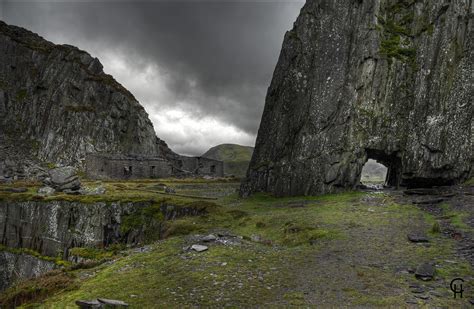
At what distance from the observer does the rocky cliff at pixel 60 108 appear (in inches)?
3944

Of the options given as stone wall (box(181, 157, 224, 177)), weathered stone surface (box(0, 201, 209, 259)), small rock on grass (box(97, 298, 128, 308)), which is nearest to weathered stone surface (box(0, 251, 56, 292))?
weathered stone surface (box(0, 201, 209, 259))

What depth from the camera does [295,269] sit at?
1634 cm

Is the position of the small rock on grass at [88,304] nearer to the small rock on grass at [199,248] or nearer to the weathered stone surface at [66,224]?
the small rock on grass at [199,248]

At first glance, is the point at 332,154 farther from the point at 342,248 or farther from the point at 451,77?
the point at 342,248

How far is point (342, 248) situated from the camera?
19516 mm

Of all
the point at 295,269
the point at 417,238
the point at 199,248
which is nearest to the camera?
the point at 295,269

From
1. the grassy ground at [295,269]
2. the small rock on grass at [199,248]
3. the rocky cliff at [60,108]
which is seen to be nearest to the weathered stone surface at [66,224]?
the grassy ground at [295,269]

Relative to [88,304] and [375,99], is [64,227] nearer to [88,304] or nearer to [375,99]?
[88,304]

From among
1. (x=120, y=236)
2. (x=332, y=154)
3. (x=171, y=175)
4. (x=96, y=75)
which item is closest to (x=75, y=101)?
(x=96, y=75)

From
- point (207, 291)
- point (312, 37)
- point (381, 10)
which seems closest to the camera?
point (207, 291)

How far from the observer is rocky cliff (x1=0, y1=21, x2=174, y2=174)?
100188 mm

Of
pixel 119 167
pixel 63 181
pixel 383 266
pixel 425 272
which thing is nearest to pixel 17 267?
pixel 63 181

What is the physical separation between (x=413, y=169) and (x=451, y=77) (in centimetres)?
1122

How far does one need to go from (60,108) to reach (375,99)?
9874cm
